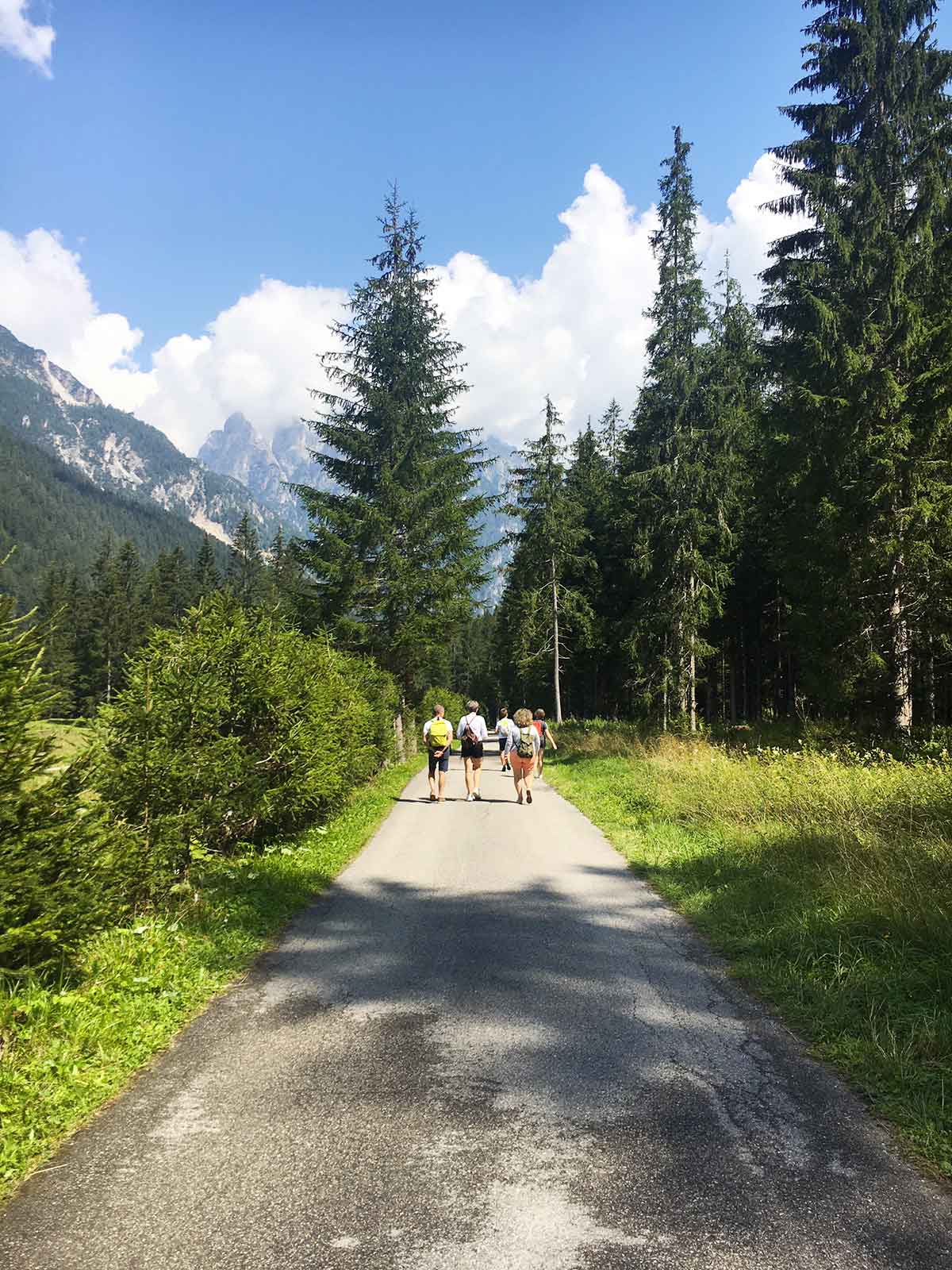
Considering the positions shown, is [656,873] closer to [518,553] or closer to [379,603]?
[379,603]

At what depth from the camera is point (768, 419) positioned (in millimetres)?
17750

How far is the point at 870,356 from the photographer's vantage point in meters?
14.7

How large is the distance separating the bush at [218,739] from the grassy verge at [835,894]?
4479 mm

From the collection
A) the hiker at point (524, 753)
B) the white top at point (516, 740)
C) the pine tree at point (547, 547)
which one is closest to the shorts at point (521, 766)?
the hiker at point (524, 753)

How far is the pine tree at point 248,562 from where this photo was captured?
255ft

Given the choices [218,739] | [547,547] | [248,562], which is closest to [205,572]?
[248,562]

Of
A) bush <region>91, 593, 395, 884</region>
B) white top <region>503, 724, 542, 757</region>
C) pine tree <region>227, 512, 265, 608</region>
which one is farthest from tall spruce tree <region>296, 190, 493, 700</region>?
pine tree <region>227, 512, 265, 608</region>

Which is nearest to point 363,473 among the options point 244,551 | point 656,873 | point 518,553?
point 518,553

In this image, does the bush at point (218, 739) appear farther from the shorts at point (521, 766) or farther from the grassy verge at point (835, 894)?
the grassy verge at point (835, 894)

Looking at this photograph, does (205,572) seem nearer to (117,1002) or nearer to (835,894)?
(117,1002)

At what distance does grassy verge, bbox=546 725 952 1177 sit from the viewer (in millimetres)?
3760

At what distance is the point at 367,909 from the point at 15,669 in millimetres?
3917

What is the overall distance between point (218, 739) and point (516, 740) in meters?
7.92

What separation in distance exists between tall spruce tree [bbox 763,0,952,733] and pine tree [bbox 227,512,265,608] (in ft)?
221
